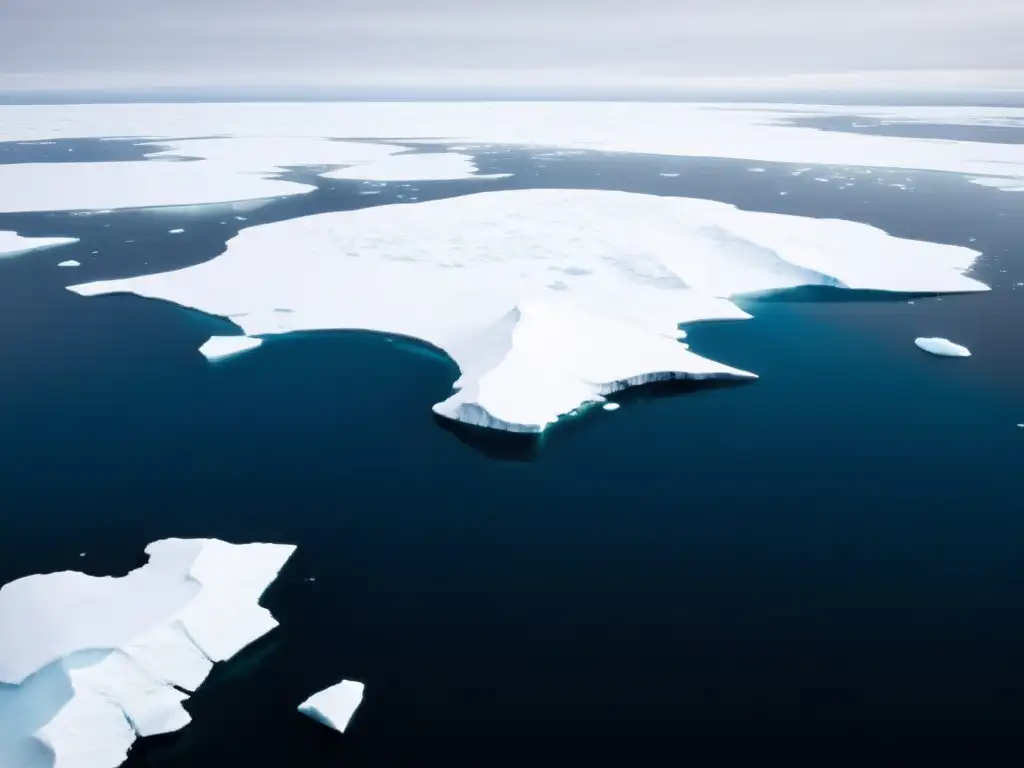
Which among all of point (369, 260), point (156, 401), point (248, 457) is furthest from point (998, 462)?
point (369, 260)

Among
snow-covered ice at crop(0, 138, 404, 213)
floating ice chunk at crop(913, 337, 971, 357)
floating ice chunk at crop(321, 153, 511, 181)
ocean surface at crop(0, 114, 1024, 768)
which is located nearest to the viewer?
ocean surface at crop(0, 114, 1024, 768)

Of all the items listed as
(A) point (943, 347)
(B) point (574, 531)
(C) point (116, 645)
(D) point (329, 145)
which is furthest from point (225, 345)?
(D) point (329, 145)

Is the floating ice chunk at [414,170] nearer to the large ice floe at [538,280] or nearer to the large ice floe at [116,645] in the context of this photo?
the large ice floe at [538,280]

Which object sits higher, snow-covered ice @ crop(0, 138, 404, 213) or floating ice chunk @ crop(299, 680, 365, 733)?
snow-covered ice @ crop(0, 138, 404, 213)

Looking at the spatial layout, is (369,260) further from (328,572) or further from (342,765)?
(342,765)

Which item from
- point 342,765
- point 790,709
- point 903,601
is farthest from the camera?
point 903,601

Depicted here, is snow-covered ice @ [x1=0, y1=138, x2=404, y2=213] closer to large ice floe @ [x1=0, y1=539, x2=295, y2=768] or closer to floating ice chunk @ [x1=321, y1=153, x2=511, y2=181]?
floating ice chunk @ [x1=321, y1=153, x2=511, y2=181]

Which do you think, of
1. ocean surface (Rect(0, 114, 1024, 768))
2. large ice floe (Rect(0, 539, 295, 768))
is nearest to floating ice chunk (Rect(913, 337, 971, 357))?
ocean surface (Rect(0, 114, 1024, 768))
